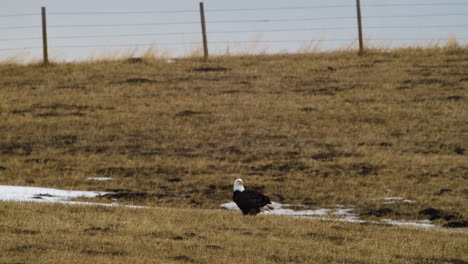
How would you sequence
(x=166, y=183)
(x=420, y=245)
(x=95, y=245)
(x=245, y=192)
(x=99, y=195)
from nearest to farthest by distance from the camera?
(x=95, y=245) → (x=420, y=245) → (x=245, y=192) → (x=99, y=195) → (x=166, y=183)

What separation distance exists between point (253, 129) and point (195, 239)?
12555mm

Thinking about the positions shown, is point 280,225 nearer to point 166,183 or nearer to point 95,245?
point 95,245

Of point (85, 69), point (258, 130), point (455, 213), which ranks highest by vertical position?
point (85, 69)

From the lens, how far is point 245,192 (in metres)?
12.7

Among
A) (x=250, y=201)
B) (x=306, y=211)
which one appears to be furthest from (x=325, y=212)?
(x=250, y=201)

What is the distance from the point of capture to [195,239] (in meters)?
10.1

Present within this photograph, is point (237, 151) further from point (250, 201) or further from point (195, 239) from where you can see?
point (195, 239)

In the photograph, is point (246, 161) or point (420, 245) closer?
point (420, 245)

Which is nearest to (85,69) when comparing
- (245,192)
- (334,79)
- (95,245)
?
(334,79)

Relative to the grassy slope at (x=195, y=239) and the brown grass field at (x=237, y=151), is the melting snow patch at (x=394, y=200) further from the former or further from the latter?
the grassy slope at (x=195, y=239)

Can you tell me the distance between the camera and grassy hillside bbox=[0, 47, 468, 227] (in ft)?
55.9

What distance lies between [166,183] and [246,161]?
2.98 m

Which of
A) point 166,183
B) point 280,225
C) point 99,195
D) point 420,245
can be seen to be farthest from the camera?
point 166,183

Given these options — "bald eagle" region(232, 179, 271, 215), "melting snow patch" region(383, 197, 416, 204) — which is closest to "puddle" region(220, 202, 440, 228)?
"melting snow patch" region(383, 197, 416, 204)
